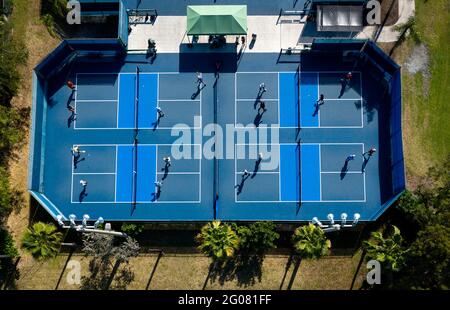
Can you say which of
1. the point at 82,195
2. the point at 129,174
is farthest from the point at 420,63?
the point at 82,195

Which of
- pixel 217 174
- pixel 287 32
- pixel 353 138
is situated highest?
pixel 287 32

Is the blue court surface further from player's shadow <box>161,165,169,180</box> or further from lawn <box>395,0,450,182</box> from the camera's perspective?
lawn <box>395,0,450,182</box>

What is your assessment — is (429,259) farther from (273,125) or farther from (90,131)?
(90,131)

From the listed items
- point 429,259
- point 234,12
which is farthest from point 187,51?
point 429,259

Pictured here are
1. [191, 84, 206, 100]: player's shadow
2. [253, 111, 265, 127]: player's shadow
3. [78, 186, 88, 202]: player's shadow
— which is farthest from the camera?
[191, 84, 206, 100]: player's shadow

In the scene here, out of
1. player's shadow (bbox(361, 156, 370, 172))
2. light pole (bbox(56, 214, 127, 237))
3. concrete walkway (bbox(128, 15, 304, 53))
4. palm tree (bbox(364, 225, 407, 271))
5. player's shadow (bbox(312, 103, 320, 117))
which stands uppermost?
concrete walkway (bbox(128, 15, 304, 53))

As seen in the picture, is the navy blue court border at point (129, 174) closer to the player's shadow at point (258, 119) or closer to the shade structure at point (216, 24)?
the player's shadow at point (258, 119)

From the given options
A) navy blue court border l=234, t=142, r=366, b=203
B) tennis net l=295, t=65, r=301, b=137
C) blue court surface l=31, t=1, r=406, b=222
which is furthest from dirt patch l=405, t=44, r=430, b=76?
tennis net l=295, t=65, r=301, b=137
